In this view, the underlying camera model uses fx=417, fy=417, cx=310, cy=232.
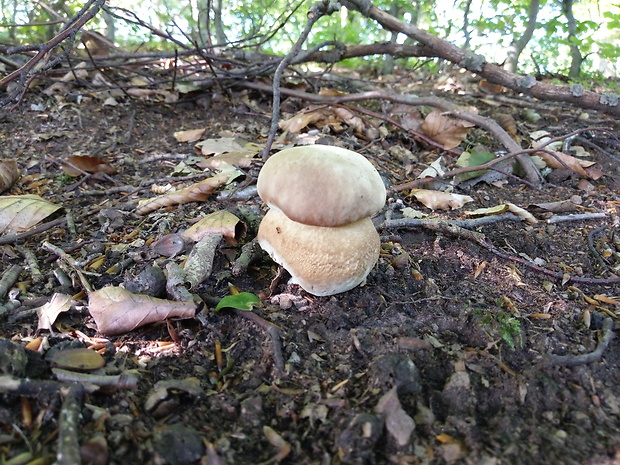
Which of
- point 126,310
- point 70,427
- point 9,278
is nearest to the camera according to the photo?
point 70,427

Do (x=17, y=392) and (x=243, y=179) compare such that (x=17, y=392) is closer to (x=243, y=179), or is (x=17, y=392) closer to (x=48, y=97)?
(x=243, y=179)

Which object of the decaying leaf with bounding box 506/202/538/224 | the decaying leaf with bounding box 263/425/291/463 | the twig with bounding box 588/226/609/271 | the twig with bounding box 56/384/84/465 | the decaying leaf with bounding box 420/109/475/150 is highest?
the twig with bounding box 56/384/84/465

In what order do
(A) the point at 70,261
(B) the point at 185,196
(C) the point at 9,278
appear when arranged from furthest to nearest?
(B) the point at 185,196 → (A) the point at 70,261 → (C) the point at 9,278

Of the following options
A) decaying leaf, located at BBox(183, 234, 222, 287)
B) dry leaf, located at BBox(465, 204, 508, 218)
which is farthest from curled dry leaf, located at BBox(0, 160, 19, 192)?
dry leaf, located at BBox(465, 204, 508, 218)

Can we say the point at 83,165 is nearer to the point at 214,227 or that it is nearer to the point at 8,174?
the point at 8,174

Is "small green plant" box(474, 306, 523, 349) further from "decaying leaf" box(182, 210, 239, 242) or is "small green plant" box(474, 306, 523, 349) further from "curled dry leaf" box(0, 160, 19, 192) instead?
"curled dry leaf" box(0, 160, 19, 192)

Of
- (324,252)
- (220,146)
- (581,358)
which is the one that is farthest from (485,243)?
(220,146)

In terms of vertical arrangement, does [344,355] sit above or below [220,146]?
below

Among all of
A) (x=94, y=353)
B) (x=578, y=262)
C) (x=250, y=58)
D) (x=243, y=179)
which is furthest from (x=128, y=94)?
(x=578, y=262)
